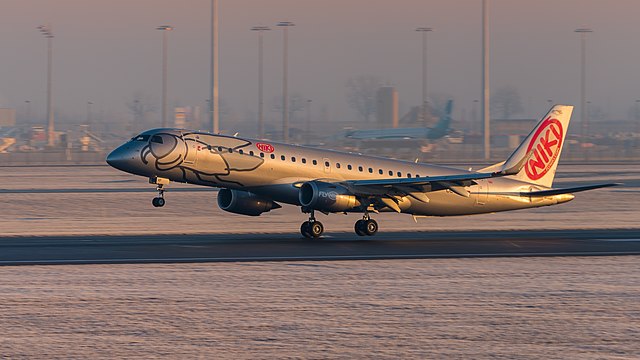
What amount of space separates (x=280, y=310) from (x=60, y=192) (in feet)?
148

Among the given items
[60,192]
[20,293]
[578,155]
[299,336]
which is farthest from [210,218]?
[578,155]

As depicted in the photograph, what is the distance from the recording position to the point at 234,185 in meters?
38.6

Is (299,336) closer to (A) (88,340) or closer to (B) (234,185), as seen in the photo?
(A) (88,340)

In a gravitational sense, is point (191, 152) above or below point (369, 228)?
above

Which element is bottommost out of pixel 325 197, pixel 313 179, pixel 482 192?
pixel 325 197

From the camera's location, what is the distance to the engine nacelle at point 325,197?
123 ft

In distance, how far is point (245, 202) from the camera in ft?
130

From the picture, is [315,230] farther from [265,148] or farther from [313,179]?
[265,148]

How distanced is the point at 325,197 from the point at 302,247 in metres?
3.35

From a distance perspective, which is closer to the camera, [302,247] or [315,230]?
[302,247]

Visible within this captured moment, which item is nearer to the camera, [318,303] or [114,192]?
[318,303]

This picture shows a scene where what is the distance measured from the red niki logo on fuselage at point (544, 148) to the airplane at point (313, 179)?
13.9 inches

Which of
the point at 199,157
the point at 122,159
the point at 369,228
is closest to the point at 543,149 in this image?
the point at 369,228

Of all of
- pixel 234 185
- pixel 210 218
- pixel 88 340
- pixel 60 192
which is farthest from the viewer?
pixel 60 192
